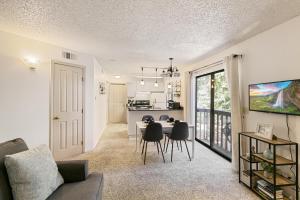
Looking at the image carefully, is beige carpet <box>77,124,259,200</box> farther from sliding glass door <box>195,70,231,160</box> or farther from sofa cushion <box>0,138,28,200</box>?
sofa cushion <box>0,138,28,200</box>

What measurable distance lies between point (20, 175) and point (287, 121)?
10.0 ft

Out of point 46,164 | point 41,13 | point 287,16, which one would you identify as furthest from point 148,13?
point 46,164

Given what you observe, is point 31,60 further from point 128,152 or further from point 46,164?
point 128,152

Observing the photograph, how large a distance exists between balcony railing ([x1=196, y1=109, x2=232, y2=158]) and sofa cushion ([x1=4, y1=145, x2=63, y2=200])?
3.52 m

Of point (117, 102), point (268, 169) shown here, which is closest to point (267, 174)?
point (268, 169)

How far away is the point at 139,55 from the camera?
14.1ft

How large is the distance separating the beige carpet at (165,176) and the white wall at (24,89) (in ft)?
4.10

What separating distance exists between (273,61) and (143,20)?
199 cm

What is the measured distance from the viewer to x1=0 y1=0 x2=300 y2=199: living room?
1989mm

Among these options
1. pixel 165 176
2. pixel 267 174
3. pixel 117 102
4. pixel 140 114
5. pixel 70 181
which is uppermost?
pixel 117 102

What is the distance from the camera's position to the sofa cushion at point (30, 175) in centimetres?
138

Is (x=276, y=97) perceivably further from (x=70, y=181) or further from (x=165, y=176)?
(x=70, y=181)

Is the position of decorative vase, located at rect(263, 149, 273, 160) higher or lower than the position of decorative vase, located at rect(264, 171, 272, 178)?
higher

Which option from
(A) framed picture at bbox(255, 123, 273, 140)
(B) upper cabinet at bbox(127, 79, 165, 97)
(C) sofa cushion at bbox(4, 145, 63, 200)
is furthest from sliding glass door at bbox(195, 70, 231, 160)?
(B) upper cabinet at bbox(127, 79, 165, 97)
